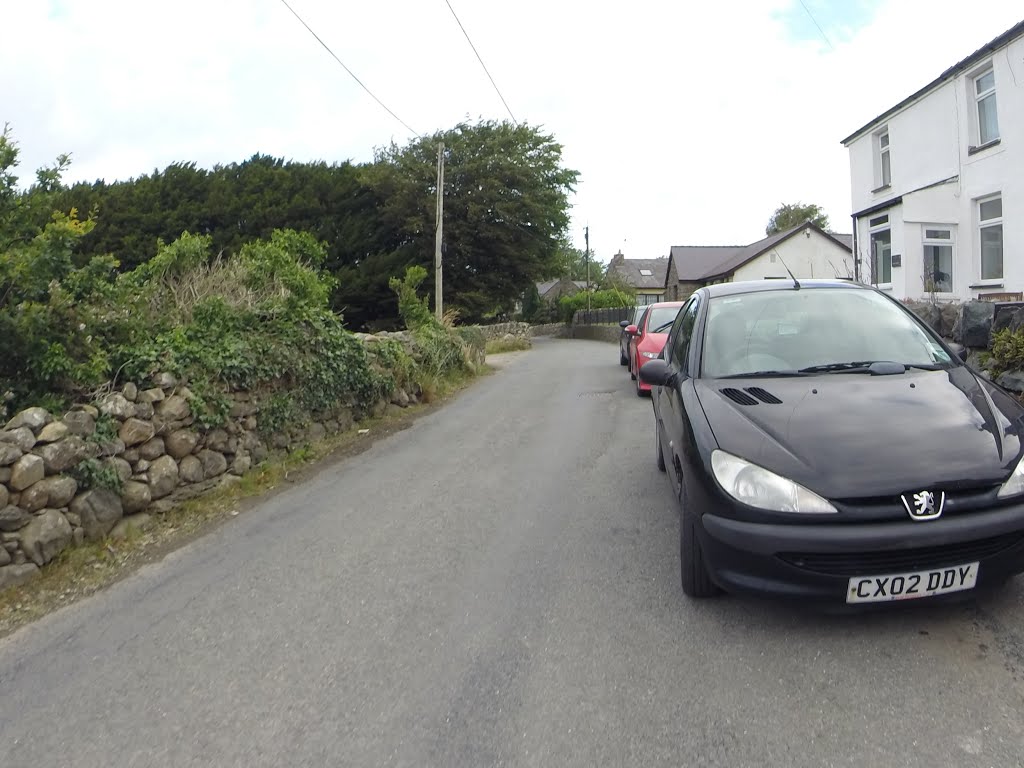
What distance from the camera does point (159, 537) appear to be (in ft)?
18.8

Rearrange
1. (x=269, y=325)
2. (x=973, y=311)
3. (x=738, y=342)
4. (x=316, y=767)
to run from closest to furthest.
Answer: (x=316, y=767) < (x=738, y=342) < (x=973, y=311) < (x=269, y=325)

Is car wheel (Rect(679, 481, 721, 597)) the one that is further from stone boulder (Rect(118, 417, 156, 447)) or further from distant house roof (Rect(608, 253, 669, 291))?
distant house roof (Rect(608, 253, 669, 291))

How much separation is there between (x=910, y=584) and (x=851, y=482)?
0.48 meters

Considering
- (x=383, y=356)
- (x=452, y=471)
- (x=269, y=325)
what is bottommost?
(x=452, y=471)

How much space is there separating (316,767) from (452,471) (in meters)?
4.71

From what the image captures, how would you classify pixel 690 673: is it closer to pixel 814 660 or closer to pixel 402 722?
pixel 814 660

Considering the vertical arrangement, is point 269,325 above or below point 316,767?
above

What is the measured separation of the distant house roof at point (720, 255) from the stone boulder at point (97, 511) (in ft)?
121

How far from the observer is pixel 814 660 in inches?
123

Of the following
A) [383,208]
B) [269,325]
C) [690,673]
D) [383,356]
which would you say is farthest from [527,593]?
[383,208]

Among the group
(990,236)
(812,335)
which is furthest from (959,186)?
(812,335)

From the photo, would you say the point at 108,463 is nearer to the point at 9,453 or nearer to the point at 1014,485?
the point at 9,453

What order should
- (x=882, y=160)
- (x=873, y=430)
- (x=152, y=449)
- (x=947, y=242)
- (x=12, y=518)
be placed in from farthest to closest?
(x=882, y=160) < (x=947, y=242) < (x=152, y=449) < (x=12, y=518) < (x=873, y=430)

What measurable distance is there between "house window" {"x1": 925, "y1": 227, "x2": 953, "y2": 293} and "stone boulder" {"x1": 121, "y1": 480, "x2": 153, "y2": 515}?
1571 cm
